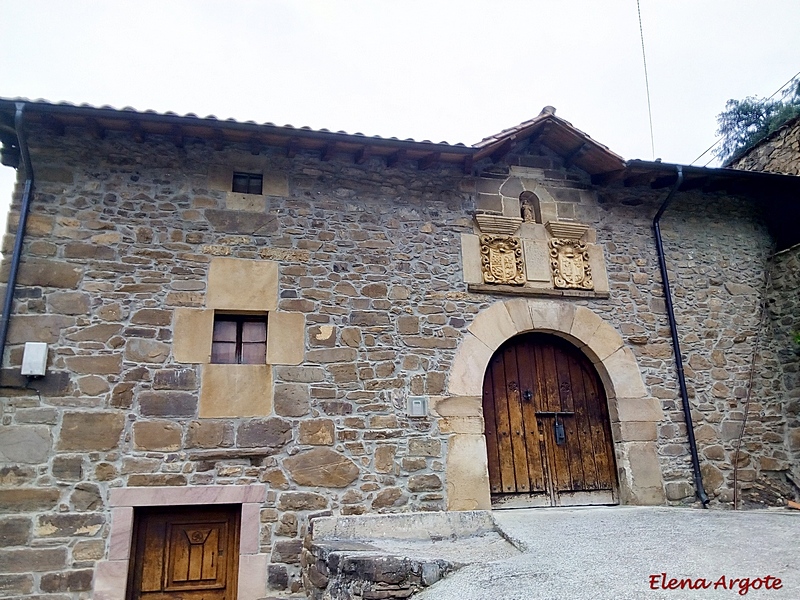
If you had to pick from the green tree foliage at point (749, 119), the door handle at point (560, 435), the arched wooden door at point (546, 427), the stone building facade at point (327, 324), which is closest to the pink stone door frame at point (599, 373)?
the stone building facade at point (327, 324)

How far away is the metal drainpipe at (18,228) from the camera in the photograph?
457 centimetres

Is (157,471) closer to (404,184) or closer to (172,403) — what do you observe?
(172,403)

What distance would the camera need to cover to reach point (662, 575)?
294 centimetres

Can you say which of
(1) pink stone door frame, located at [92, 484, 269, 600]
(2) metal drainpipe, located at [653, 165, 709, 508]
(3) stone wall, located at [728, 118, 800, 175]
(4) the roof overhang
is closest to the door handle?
(2) metal drainpipe, located at [653, 165, 709, 508]

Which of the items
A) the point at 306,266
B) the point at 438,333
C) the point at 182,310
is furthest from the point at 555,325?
the point at 182,310

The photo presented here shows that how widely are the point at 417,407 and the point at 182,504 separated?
2.12 meters

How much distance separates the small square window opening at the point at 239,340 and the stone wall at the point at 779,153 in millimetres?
6792

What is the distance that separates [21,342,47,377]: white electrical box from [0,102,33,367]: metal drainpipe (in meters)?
0.21

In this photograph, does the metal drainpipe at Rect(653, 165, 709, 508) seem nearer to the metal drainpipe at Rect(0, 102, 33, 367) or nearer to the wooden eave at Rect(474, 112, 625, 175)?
the wooden eave at Rect(474, 112, 625, 175)

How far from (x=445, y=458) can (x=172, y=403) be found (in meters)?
2.41

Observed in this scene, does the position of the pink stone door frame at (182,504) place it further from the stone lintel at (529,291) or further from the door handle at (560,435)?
the door handle at (560,435)

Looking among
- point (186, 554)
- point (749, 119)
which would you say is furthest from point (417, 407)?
point (749, 119)

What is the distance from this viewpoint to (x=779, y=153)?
24.1ft

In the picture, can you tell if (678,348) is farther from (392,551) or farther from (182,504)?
(182,504)
